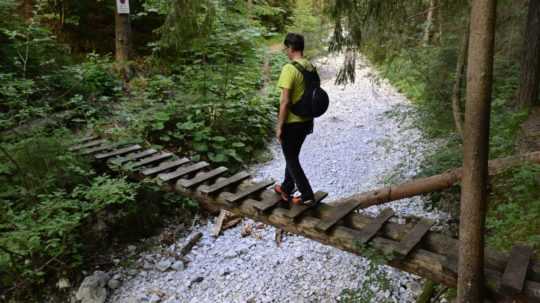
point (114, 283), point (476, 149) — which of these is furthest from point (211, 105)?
point (476, 149)

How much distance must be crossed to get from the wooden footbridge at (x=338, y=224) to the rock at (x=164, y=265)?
1067mm

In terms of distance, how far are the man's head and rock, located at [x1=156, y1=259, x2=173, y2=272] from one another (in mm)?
3247

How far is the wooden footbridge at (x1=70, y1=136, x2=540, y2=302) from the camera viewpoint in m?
2.51

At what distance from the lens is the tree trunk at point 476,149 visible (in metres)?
1.98

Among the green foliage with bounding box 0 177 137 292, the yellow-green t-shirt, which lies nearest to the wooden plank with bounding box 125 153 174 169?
the green foliage with bounding box 0 177 137 292

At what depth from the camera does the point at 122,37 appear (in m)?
8.15

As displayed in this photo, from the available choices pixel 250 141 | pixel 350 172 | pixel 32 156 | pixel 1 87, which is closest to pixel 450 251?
pixel 350 172

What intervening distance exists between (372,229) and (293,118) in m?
1.25

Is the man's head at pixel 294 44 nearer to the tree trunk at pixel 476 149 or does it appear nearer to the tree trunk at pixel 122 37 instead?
the tree trunk at pixel 476 149

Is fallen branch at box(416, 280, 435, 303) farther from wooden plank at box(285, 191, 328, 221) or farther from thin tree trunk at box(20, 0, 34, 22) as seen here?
thin tree trunk at box(20, 0, 34, 22)

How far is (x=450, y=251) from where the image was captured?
9.30 feet

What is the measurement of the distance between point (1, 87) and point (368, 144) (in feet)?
→ 22.6

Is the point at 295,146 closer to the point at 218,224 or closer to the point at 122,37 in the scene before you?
the point at 218,224

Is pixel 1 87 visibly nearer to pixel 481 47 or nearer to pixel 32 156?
pixel 32 156
